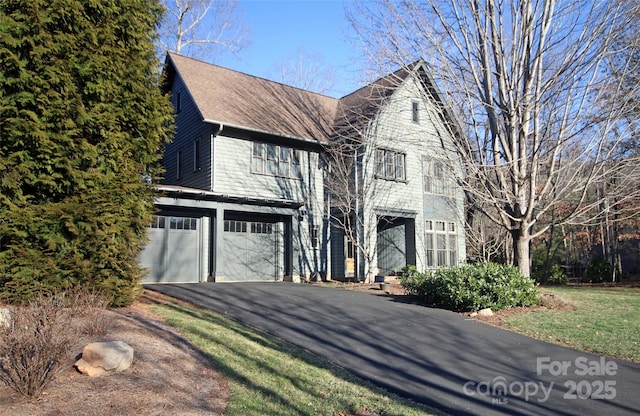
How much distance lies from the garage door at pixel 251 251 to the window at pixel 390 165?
15.7 feet

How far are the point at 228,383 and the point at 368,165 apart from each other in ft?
46.5

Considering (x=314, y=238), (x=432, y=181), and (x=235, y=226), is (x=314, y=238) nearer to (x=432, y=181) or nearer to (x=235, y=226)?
(x=235, y=226)

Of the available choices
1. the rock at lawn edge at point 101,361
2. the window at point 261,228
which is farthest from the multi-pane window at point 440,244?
the rock at lawn edge at point 101,361

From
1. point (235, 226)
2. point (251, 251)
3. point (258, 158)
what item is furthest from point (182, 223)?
point (258, 158)

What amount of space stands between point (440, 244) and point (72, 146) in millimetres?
16849

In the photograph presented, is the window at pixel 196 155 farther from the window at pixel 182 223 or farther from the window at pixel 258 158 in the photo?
the window at pixel 182 223

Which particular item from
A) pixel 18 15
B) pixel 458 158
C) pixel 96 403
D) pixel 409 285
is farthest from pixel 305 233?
pixel 96 403

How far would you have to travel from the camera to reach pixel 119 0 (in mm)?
9297

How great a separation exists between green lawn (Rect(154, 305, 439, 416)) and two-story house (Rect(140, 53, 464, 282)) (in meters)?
7.94

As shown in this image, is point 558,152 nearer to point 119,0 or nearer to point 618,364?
point 618,364

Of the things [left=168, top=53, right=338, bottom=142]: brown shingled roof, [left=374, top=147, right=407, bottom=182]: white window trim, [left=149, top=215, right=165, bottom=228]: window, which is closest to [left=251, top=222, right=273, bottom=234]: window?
[left=149, top=215, right=165, bottom=228]: window

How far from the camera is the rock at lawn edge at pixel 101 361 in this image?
5273 mm

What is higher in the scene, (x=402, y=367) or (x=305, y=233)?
(x=305, y=233)

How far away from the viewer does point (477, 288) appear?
37.3ft
